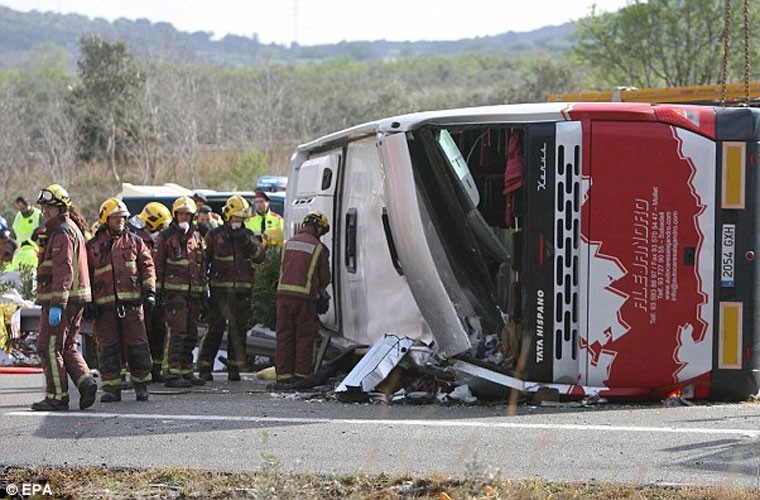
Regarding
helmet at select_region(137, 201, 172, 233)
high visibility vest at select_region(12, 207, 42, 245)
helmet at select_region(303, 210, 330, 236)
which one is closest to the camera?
helmet at select_region(303, 210, 330, 236)

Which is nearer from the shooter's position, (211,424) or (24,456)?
(24,456)

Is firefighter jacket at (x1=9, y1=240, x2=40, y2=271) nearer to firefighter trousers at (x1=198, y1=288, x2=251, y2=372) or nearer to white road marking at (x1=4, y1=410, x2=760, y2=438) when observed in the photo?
firefighter trousers at (x1=198, y1=288, x2=251, y2=372)

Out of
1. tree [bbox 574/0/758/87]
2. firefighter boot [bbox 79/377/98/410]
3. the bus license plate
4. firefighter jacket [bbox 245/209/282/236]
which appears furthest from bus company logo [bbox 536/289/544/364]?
tree [bbox 574/0/758/87]

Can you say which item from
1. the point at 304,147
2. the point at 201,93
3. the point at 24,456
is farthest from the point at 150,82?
the point at 24,456

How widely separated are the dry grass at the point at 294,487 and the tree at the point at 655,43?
26162mm

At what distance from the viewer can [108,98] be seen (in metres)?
42.8

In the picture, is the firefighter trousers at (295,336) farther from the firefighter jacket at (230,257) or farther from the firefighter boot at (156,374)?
the firefighter boot at (156,374)

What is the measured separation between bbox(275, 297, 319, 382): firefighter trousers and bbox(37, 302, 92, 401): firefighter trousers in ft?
6.81

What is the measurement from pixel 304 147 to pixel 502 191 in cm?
344

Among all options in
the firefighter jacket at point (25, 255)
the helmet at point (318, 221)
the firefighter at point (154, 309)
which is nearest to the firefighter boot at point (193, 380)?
→ the firefighter at point (154, 309)

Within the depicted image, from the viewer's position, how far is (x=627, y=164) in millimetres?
9641

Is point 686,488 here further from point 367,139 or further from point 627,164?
point 367,139

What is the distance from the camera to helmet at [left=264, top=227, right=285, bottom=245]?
15.5 m

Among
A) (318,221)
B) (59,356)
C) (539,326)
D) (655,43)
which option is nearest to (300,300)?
(318,221)
